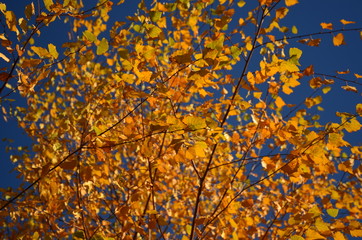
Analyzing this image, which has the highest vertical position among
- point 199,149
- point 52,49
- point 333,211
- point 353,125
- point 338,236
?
point 52,49

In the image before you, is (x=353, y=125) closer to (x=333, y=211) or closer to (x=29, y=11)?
(x=333, y=211)

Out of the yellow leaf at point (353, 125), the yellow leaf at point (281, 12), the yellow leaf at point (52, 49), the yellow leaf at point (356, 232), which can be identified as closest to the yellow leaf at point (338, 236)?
the yellow leaf at point (356, 232)

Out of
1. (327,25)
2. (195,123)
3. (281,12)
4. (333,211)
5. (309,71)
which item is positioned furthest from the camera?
(281,12)

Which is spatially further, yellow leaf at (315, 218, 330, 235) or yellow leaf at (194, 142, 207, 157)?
yellow leaf at (315, 218, 330, 235)

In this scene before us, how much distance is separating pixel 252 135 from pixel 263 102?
11.5 inches

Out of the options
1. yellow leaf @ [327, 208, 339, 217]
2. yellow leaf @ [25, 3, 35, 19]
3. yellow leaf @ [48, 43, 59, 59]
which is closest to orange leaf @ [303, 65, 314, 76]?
yellow leaf @ [327, 208, 339, 217]

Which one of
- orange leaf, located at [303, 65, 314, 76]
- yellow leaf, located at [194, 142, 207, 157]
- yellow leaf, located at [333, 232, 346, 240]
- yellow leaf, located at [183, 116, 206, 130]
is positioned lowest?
yellow leaf, located at [333, 232, 346, 240]

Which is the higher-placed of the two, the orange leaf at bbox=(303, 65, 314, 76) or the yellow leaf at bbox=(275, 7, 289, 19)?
the yellow leaf at bbox=(275, 7, 289, 19)

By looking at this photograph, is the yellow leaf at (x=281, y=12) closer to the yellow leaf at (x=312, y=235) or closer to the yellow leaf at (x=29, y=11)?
the yellow leaf at (x=312, y=235)

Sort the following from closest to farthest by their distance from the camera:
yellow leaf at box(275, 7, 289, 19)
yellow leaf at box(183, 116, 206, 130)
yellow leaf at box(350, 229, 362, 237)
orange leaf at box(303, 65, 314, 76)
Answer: yellow leaf at box(183, 116, 206, 130)
yellow leaf at box(350, 229, 362, 237)
orange leaf at box(303, 65, 314, 76)
yellow leaf at box(275, 7, 289, 19)

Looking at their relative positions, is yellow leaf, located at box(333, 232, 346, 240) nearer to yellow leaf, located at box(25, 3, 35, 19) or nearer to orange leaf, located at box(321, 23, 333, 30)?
orange leaf, located at box(321, 23, 333, 30)

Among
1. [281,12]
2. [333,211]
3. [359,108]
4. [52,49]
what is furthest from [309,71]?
[52,49]

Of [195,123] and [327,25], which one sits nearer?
[195,123]

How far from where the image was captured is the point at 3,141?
14.6 feet
